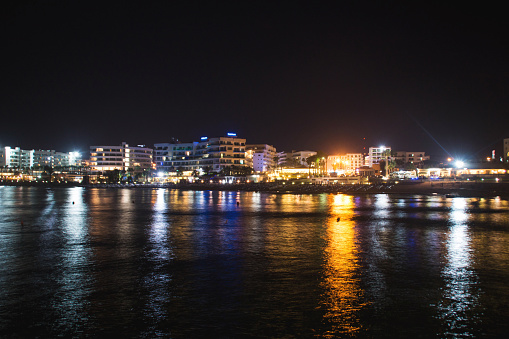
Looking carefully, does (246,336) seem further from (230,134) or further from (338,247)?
(230,134)

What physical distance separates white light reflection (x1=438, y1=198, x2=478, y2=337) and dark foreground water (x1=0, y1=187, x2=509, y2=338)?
0.12 ft

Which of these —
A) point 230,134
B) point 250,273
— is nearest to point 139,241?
point 250,273

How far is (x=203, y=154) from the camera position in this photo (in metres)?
164

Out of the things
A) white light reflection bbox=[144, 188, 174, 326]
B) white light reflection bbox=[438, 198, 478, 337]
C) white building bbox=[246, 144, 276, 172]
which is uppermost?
white building bbox=[246, 144, 276, 172]

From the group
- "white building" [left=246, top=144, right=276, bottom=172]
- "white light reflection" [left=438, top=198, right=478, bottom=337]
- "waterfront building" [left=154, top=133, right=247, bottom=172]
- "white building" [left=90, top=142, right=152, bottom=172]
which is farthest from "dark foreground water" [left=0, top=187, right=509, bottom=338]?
"white building" [left=90, top=142, right=152, bottom=172]

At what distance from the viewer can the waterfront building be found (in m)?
154

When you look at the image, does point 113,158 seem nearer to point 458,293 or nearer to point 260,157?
point 260,157

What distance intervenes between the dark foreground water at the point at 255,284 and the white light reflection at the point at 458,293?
37 millimetres

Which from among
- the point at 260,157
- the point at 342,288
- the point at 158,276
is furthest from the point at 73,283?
the point at 260,157

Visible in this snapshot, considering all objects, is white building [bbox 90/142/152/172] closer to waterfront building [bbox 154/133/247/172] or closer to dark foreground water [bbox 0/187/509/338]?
waterfront building [bbox 154/133/247/172]

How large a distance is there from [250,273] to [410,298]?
568 centimetres

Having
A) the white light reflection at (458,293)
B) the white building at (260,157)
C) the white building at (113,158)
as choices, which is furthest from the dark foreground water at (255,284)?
the white building at (113,158)

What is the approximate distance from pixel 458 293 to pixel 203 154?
154999 mm

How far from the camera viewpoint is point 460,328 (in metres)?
9.12
